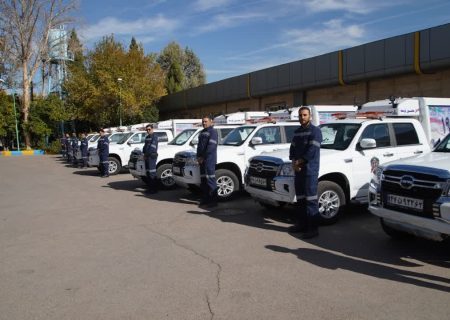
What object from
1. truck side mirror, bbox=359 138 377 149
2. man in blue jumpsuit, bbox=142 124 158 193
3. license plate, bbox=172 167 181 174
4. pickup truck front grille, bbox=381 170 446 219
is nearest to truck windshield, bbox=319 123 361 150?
truck side mirror, bbox=359 138 377 149

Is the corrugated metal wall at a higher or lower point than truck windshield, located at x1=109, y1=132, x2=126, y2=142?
higher

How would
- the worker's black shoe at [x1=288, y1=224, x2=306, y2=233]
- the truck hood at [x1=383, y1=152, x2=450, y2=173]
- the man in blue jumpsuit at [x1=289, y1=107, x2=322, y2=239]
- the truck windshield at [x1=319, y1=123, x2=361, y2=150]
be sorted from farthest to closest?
the truck windshield at [x1=319, y1=123, x2=361, y2=150]
the worker's black shoe at [x1=288, y1=224, x2=306, y2=233]
the man in blue jumpsuit at [x1=289, y1=107, x2=322, y2=239]
the truck hood at [x1=383, y1=152, x2=450, y2=173]

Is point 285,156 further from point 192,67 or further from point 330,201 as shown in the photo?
point 192,67

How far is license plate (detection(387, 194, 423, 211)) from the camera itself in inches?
196

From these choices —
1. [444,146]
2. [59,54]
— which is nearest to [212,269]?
[444,146]

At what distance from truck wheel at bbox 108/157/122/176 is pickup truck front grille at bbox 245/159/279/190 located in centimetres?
983

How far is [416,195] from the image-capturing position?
5.00 m

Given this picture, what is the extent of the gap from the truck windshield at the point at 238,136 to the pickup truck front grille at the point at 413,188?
4984mm

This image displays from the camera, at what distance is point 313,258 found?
5465 millimetres

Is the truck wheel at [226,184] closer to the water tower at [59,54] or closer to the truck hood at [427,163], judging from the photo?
the truck hood at [427,163]

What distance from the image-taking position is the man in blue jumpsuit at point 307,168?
6.38 m

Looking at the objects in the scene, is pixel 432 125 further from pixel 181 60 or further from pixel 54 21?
pixel 181 60

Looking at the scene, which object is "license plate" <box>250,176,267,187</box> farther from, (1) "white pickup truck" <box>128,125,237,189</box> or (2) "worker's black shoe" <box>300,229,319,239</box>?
(1) "white pickup truck" <box>128,125,237,189</box>

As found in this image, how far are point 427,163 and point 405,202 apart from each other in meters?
0.54
